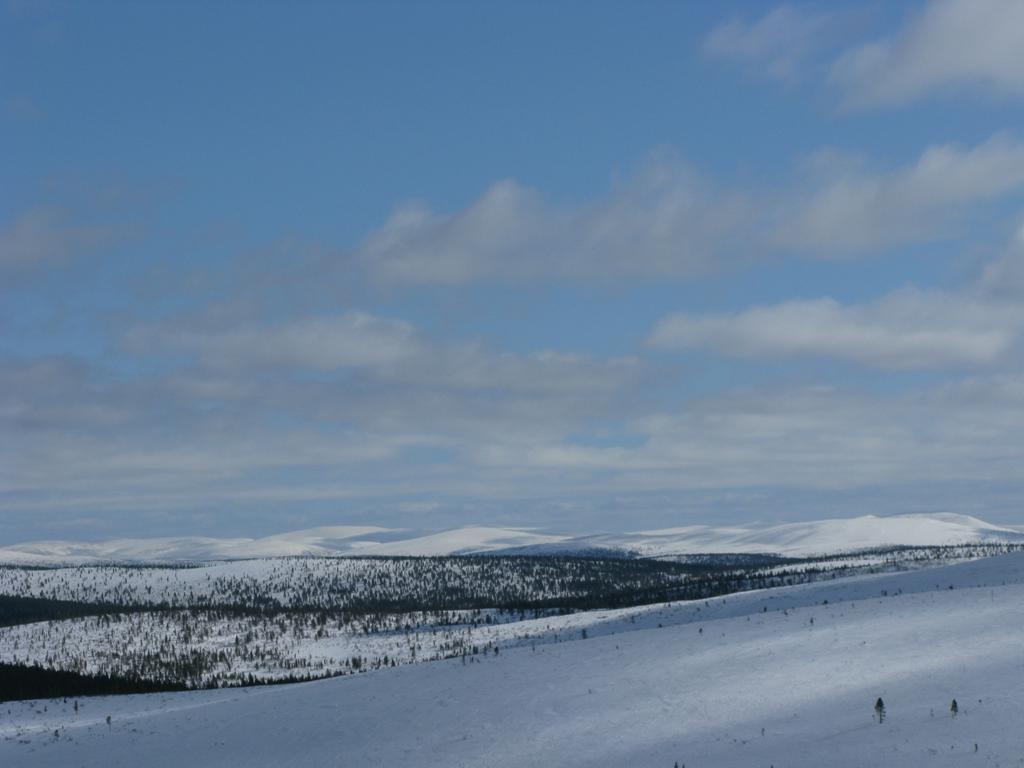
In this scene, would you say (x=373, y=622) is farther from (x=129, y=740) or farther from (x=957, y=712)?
(x=957, y=712)

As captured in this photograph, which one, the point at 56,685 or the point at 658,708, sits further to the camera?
the point at 56,685

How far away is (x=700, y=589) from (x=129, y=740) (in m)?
160

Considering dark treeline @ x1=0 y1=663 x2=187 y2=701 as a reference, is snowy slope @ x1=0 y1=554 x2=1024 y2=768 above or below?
above

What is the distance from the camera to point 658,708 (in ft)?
103

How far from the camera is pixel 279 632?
179 m

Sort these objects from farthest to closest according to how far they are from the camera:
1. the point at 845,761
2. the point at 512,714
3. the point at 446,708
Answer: the point at 446,708
the point at 512,714
the point at 845,761

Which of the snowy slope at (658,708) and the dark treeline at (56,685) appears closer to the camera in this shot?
the snowy slope at (658,708)

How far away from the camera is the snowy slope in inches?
969

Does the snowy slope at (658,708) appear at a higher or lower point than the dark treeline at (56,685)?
higher

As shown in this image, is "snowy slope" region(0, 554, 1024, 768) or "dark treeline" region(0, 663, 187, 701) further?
"dark treeline" region(0, 663, 187, 701)

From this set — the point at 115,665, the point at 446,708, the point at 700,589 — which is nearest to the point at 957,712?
the point at 446,708

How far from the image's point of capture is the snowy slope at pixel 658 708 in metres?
24.6

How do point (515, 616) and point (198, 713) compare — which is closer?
point (198, 713)

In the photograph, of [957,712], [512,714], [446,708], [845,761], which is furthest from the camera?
[446,708]
